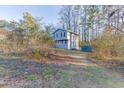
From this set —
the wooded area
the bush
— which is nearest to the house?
the wooded area

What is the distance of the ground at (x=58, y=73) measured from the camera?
11.3 ft

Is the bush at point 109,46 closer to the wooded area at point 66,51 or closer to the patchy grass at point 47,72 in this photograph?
the wooded area at point 66,51

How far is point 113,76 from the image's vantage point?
348 centimetres

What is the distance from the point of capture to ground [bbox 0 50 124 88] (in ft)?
11.3

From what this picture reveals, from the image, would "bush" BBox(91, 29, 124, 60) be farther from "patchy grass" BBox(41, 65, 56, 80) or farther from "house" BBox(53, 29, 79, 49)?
"patchy grass" BBox(41, 65, 56, 80)

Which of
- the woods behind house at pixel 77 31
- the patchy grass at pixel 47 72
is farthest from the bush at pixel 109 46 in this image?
the patchy grass at pixel 47 72

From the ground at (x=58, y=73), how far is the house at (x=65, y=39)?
6 centimetres

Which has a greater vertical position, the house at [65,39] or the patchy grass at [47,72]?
the house at [65,39]

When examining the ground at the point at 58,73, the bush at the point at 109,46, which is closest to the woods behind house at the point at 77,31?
the bush at the point at 109,46

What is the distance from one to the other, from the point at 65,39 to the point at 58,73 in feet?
1.15

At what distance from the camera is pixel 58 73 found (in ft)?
11.4

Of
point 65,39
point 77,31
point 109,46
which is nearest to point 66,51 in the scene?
point 65,39

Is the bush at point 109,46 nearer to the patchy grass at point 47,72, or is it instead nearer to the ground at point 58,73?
the ground at point 58,73
